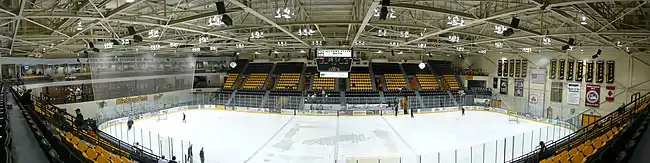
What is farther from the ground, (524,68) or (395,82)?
(524,68)

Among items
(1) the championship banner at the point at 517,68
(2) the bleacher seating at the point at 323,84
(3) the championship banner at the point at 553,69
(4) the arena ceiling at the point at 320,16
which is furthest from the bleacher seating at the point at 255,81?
(3) the championship banner at the point at 553,69

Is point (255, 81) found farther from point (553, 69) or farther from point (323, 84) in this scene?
point (553, 69)

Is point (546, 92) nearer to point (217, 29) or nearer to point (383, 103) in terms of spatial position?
point (383, 103)

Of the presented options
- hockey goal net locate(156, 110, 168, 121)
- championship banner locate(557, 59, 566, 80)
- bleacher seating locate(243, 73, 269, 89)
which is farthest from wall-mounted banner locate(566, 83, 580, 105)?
hockey goal net locate(156, 110, 168, 121)

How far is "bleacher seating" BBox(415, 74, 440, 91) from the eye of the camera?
124 ft

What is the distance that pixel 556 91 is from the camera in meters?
29.7

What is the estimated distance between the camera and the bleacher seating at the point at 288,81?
36.8 m

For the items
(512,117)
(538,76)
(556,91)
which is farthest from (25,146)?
(538,76)

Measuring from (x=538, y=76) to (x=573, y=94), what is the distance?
3687 mm

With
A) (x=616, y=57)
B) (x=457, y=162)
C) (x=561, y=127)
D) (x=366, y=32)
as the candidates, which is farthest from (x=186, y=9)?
(x=616, y=57)

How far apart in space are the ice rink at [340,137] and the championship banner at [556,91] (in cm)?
599

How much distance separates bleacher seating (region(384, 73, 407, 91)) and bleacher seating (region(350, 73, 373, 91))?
187cm

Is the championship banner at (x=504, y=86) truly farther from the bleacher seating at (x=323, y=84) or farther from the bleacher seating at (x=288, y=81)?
the bleacher seating at (x=288, y=81)

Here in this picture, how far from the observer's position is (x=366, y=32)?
20734mm
